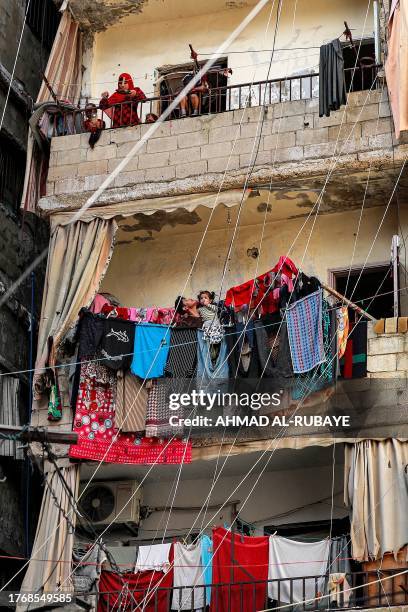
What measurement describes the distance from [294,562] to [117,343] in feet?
10.7

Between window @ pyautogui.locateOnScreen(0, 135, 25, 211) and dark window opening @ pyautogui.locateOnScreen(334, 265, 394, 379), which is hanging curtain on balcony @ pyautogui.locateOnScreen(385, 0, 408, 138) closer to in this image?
dark window opening @ pyautogui.locateOnScreen(334, 265, 394, 379)

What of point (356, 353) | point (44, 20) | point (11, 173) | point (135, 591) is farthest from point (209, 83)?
point (135, 591)

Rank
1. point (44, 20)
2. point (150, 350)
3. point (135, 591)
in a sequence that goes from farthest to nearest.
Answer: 1. point (44, 20)
2. point (150, 350)
3. point (135, 591)

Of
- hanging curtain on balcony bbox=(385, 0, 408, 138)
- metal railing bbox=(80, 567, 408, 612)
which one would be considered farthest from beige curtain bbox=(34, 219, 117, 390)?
hanging curtain on balcony bbox=(385, 0, 408, 138)

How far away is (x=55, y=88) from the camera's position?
2117cm

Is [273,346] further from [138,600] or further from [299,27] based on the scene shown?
[299,27]

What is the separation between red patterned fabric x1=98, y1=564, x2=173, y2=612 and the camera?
18.0 m

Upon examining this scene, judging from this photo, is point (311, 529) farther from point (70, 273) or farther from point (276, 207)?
point (70, 273)

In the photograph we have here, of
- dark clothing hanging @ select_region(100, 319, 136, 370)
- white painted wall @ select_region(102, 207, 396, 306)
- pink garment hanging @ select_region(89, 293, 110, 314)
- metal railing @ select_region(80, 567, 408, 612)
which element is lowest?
metal railing @ select_region(80, 567, 408, 612)

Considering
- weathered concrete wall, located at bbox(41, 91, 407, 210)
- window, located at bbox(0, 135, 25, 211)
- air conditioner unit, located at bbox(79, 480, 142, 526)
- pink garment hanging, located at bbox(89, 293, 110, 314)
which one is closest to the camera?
weathered concrete wall, located at bbox(41, 91, 407, 210)

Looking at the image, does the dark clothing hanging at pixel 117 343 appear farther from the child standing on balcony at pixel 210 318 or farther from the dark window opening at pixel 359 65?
the dark window opening at pixel 359 65

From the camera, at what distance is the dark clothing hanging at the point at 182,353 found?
1884 cm

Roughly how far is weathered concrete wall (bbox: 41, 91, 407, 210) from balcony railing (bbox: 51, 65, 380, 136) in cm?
33

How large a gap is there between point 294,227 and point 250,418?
Answer: 10.0ft
